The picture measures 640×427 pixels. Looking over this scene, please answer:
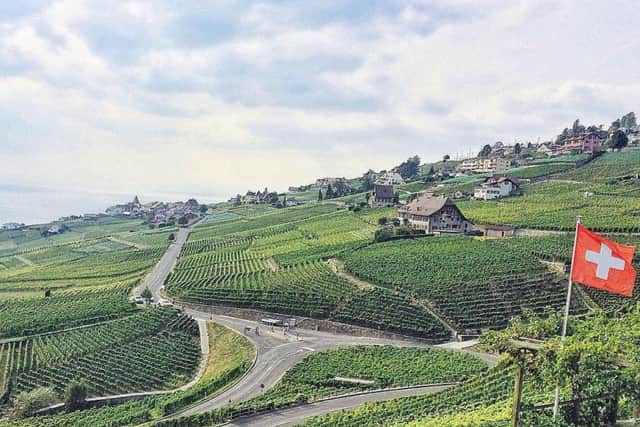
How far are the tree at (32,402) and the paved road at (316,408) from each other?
15.7m

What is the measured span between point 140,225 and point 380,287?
369ft

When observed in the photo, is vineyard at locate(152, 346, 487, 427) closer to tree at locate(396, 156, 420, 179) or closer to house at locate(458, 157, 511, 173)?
house at locate(458, 157, 511, 173)

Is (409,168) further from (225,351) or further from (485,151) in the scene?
(225,351)

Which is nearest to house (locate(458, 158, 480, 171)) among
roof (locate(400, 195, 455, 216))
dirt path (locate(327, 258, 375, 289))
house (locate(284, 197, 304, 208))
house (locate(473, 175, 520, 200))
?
house (locate(284, 197, 304, 208))

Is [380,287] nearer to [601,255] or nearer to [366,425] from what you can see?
[366,425]

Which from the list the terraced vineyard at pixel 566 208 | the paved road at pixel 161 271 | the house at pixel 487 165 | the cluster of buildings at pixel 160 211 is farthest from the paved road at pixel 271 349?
the cluster of buildings at pixel 160 211

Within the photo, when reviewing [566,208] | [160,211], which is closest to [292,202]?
[160,211]

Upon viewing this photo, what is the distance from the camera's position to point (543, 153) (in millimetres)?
Answer: 141375

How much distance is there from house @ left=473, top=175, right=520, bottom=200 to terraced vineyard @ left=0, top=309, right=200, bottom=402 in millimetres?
59439

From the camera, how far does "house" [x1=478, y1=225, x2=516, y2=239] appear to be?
192ft

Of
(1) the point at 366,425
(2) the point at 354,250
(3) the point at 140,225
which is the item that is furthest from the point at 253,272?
(3) the point at 140,225

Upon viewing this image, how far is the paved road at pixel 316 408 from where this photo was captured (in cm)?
2523

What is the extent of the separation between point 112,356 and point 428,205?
45.6 metres

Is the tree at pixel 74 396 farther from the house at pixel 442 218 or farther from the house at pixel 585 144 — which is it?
the house at pixel 585 144
